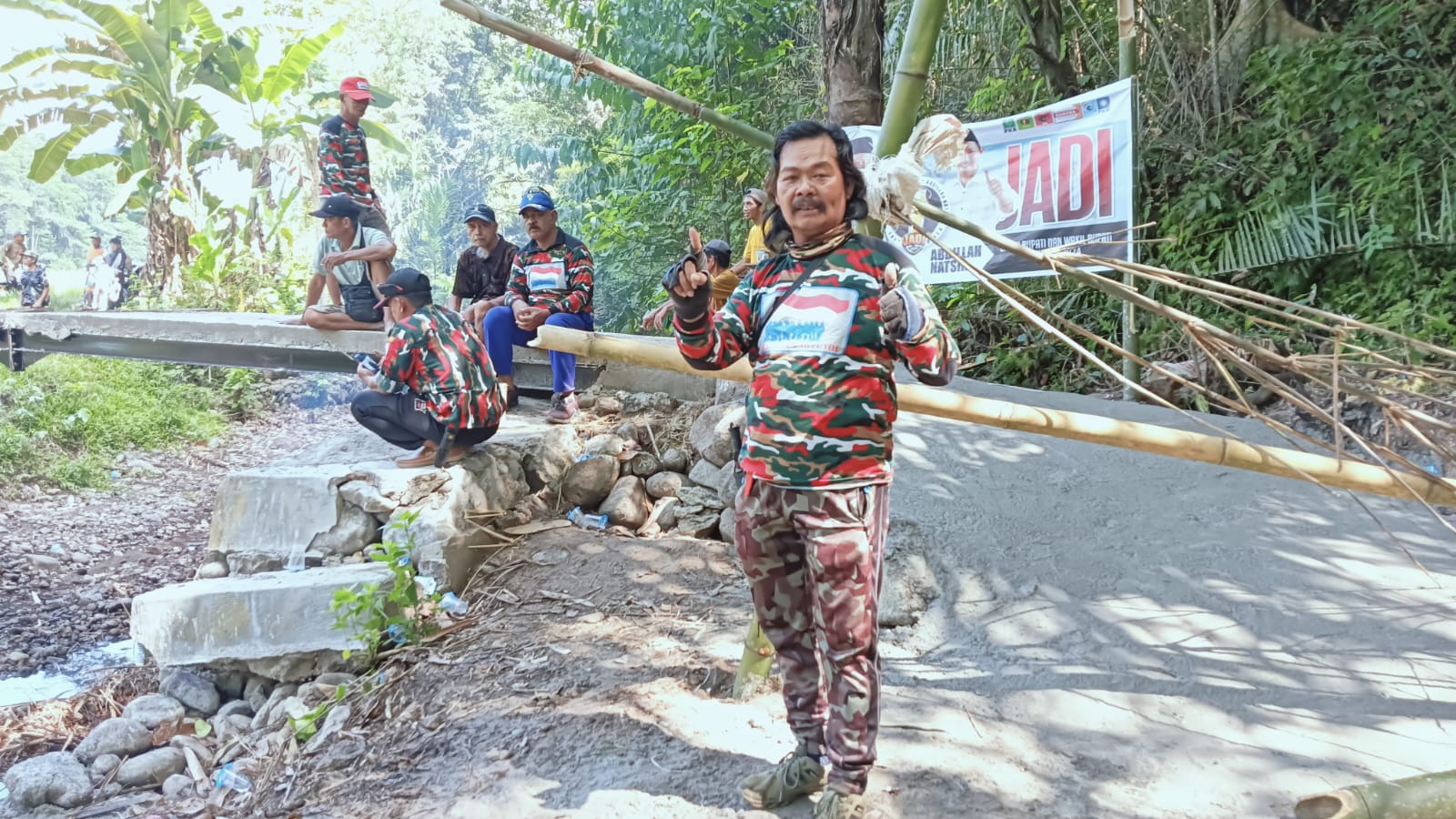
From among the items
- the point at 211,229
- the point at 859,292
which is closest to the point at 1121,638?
the point at 859,292

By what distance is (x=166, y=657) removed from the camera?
155 inches

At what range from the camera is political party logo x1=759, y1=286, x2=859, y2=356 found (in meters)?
2.04

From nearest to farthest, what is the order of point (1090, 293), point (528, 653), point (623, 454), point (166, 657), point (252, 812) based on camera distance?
1. point (252, 812)
2. point (528, 653)
3. point (166, 657)
4. point (623, 454)
5. point (1090, 293)

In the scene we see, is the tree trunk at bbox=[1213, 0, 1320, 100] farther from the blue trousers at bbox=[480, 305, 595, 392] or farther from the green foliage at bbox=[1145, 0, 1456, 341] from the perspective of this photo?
the blue trousers at bbox=[480, 305, 595, 392]

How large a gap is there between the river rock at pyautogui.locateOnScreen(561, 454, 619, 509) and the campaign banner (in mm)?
2161

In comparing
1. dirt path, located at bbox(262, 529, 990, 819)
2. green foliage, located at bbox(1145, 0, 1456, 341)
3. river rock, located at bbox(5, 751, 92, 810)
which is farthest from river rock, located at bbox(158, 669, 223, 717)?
green foliage, located at bbox(1145, 0, 1456, 341)

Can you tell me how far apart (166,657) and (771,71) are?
7776 mm

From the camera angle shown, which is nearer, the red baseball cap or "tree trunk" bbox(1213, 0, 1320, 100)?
the red baseball cap

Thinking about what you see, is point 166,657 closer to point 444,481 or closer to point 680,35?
point 444,481

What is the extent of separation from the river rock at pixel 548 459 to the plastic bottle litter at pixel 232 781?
1951mm

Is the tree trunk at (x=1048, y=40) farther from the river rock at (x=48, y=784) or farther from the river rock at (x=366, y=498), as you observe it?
the river rock at (x=48, y=784)

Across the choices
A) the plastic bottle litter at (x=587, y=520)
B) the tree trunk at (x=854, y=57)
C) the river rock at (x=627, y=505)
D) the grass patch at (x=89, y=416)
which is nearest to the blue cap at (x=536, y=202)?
the river rock at (x=627, y=505)

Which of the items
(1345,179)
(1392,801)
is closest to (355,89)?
(1392,801)

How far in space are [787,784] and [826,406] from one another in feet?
3.15
